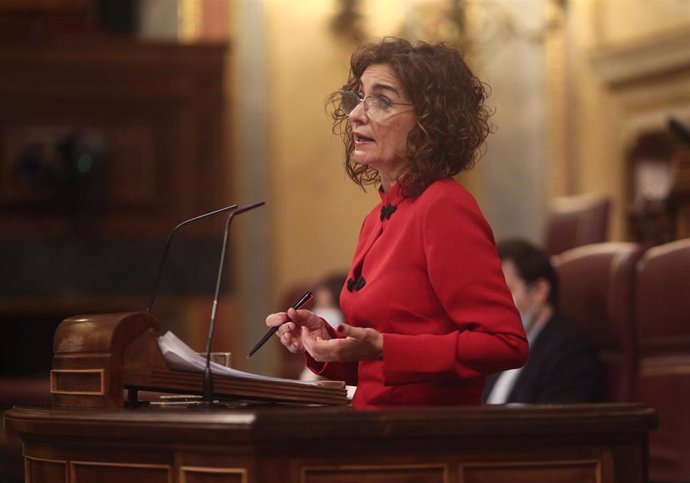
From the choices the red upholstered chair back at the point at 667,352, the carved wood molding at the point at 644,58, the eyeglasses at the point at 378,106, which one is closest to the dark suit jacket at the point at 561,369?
the red upholstered chair back at the point at 667,352

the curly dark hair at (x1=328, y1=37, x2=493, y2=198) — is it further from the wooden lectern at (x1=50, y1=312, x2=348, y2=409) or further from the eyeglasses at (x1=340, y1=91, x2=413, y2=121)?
the wooden lectern at (x1=50, y1=312, x2=348, y2=409)

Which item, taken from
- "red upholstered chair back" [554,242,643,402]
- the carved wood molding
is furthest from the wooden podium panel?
the carved wood molding

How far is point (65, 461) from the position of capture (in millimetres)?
2004

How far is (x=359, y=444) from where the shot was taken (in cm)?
182

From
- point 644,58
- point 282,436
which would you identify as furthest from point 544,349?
point 644,58

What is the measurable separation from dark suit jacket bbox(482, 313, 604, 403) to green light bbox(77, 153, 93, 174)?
3749mm

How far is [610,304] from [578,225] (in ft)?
4.25

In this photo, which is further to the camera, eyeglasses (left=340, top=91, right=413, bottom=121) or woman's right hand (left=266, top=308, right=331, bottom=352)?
eyeglasses (left=340, top=91, right=413, bottom=121)

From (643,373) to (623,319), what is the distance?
0.18 m

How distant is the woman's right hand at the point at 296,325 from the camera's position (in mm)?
2092

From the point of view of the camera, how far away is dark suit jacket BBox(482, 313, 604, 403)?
3926mm

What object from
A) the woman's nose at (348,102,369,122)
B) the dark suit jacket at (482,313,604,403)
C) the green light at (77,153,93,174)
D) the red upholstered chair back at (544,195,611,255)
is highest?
the woman's nose at (348,102,369,122)

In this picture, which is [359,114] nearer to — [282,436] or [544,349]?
[282,436]

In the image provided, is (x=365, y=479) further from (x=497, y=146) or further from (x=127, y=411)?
(x=497, y=146)
